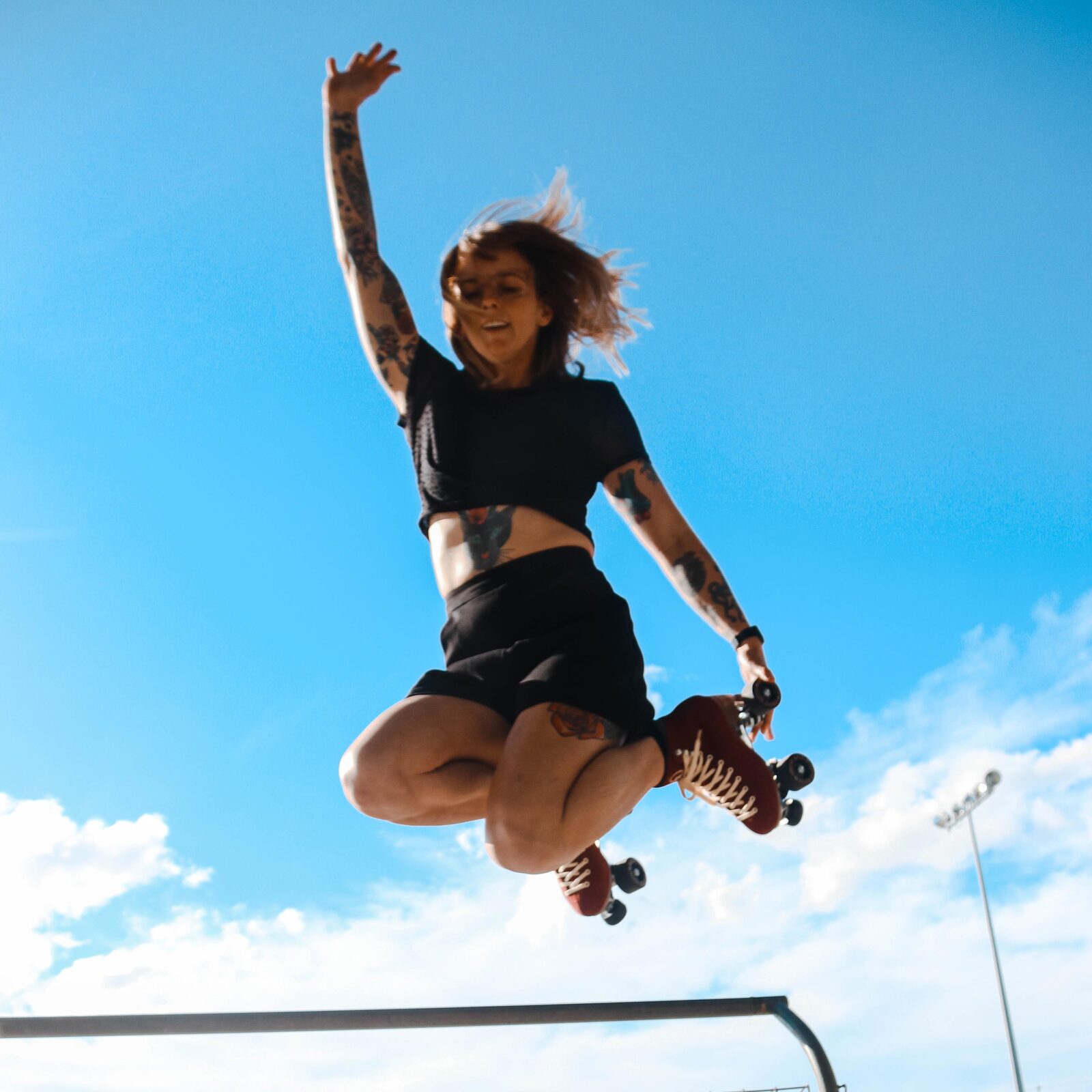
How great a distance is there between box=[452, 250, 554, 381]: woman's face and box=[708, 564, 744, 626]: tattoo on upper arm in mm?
789

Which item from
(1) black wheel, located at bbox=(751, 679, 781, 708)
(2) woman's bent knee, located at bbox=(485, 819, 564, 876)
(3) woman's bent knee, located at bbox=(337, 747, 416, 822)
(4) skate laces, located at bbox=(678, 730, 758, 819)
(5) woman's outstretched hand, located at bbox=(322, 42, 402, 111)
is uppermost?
(5) woman's outstretched hand, located at bbox=(322, 42, 402, 111)

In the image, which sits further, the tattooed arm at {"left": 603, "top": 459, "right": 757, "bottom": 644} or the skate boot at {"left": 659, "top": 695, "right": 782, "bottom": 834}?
the tattooed arm at {"left": 603, "top": 459, "right": 757, "bottom": 644}

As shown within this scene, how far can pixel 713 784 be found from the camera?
253 cm

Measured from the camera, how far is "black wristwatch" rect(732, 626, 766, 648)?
9.00ft

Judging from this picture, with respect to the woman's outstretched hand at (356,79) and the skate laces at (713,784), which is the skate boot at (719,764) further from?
the woman's outstretched hand at (356,79)

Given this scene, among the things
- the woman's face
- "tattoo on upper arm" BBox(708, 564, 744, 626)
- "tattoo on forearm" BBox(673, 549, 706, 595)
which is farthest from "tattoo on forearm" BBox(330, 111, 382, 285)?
"tattoo on upper arm" BBox(708, 564, 744, 626)

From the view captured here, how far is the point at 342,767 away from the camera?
2.32 metres

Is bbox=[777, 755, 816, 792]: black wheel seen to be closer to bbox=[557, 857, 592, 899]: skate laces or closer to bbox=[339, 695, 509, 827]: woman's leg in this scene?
bbox=[557, 857, 592, 899]: skate laces

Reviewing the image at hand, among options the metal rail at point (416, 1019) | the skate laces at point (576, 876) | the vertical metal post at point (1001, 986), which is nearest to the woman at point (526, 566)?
the skate laces at point (576, 876)

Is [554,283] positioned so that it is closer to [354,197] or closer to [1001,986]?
[354,197]

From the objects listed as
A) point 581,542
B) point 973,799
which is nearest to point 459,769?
point 581,542

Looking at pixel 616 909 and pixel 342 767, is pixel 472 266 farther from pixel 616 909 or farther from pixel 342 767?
pixel 616 909

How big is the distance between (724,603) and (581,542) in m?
0.45

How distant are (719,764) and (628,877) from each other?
1.45 feet
